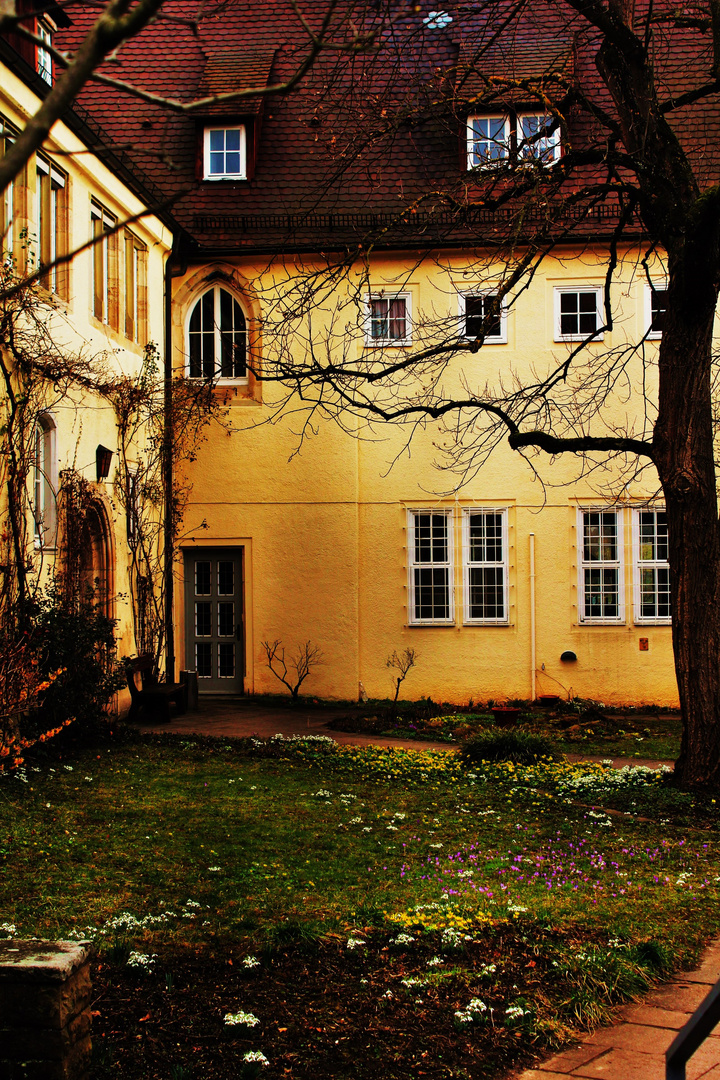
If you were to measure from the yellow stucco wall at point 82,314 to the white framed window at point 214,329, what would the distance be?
1.65 metres

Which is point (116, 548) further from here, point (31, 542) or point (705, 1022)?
point (705, 1022)

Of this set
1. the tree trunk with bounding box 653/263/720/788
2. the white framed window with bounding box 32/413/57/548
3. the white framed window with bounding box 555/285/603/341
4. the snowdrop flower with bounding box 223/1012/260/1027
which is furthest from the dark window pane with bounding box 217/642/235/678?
the snowdrop flower with bounding box 223/1012/260/1027

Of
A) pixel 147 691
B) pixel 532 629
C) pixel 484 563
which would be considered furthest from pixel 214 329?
pixel 532 629

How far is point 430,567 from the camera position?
55.1 ft

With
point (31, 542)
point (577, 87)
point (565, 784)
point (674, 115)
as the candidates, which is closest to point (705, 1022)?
point (565, 784)

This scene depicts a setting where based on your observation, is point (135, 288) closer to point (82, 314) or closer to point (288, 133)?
point (82, 314)

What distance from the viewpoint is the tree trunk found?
28.6 ft

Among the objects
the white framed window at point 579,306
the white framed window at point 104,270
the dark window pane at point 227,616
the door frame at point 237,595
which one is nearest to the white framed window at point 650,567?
the white framed window at point 579,306

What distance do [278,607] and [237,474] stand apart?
7.17 feet

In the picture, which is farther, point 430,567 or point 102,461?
point 430,567

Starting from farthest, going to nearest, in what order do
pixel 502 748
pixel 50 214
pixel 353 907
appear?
pixel 50 214 → pixel 502 748 → pixel 353 907

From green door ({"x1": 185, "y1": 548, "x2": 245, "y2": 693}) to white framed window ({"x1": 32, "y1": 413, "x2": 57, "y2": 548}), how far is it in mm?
5430

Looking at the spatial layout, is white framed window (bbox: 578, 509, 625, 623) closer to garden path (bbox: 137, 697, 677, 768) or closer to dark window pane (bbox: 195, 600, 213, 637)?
garden path (bbox: 137, 697, 677, 768)

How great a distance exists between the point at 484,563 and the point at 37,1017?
45.5 feet
